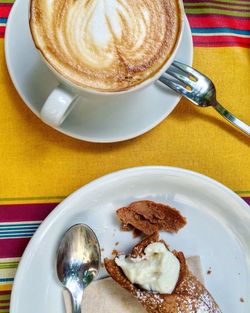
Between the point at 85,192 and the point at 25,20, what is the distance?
378mm

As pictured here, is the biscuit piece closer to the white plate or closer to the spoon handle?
the white plate

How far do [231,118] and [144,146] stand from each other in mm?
201

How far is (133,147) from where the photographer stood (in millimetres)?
1133

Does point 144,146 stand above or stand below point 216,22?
below

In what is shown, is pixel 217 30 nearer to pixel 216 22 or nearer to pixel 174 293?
pixel 216 22

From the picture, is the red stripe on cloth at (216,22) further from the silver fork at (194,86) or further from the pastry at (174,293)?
the pastry at (174,293)

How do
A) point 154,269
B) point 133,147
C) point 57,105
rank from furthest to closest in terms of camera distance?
point 133,147 < point 154,269 < point 57,105

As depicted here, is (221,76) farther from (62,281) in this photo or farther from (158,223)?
(62,281)

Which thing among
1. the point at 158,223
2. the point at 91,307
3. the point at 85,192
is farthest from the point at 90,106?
the point at 91,307

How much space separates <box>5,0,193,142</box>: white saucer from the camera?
106cm

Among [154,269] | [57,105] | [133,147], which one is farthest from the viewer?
[133,147]

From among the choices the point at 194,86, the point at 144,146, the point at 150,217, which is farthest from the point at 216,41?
the point at 150,217

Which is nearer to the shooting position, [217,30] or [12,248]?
[12,248]

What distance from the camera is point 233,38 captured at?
1191mm
